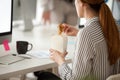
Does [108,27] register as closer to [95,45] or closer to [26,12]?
[95,45]

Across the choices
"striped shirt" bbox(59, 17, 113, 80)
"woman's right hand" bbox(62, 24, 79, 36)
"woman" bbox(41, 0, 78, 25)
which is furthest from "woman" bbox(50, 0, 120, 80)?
"woman" bbox(41, 0, 78, 25)

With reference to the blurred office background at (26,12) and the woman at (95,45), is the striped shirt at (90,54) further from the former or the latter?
the blurred office background at (26,12)

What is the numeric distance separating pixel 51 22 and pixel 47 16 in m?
0.15

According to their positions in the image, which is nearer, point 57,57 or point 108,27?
point 108,27

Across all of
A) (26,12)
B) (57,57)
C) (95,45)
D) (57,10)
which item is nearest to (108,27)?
(95,45)

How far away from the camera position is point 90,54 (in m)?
1.40

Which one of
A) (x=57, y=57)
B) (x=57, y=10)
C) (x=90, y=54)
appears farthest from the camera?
(x=57, y=10)

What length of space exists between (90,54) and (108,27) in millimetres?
187

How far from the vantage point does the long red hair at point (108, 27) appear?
4.73ft

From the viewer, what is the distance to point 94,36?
4.67 ft

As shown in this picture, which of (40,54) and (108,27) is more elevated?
(108,27)

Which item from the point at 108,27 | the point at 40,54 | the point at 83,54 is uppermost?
the point at 108,27

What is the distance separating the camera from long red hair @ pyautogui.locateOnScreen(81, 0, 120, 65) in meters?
1.44

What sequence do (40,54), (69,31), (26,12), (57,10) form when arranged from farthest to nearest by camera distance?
(57,10)
(26,12)
(69,31)
(40,54)
